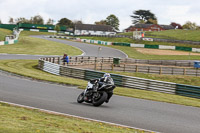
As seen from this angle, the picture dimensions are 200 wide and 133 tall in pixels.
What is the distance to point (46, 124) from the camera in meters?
9.73

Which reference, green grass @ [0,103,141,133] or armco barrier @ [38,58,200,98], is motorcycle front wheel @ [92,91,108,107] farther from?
armco barrier @ [38,58,200,98]

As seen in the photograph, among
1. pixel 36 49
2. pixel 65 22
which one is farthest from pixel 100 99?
pixel 65 22

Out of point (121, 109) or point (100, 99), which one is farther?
point (121, 109)

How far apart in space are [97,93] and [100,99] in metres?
0.34

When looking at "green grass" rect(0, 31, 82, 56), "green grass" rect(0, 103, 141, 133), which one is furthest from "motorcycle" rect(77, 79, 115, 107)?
"green grass" rect(0, 31, 82, 56)

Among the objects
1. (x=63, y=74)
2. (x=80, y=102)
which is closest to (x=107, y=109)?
(x=80, y=102)

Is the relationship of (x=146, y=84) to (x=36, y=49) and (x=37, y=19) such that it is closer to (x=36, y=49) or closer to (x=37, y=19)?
(x=36, y=49)

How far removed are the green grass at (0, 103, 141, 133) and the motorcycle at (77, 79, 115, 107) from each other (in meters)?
2.65

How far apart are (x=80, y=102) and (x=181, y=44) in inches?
2852

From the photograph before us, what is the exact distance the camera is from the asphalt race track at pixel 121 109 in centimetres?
1189

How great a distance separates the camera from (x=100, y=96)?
14312mm

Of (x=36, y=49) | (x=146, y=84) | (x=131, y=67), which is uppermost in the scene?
(x=36, y=49)

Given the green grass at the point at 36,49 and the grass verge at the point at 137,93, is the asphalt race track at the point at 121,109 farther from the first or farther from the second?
the green grass at the point at 36,49

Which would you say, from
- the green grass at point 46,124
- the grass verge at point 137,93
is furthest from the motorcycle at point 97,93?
the grass verge at point 137,93
